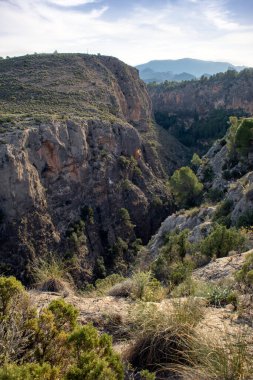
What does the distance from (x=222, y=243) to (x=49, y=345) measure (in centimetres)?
1014

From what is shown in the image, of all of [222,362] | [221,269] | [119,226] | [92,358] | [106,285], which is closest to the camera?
[92,358]

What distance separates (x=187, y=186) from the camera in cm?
4194

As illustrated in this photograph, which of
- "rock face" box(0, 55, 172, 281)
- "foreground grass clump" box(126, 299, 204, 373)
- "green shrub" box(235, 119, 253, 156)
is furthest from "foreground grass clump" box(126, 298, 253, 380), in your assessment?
"green shrub" box(235, 119, 253, 156)

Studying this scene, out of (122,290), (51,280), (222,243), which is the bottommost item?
(222,243)

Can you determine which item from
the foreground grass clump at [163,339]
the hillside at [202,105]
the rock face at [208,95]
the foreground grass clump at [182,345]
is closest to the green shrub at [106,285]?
the foreground grass clump at [182,345]

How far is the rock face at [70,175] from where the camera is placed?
3591 centimetres

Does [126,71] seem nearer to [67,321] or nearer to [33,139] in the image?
[33,139]

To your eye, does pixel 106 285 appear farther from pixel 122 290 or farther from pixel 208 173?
pixel 208 173

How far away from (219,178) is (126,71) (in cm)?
4916

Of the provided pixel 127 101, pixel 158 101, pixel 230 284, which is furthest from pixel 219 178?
pixel 158 101

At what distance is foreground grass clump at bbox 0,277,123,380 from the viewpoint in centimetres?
316

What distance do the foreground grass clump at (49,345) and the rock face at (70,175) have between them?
2912 cm

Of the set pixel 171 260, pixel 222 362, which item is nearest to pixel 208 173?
pixel 171 260

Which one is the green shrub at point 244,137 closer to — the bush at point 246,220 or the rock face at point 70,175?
the bush at point 246,220
